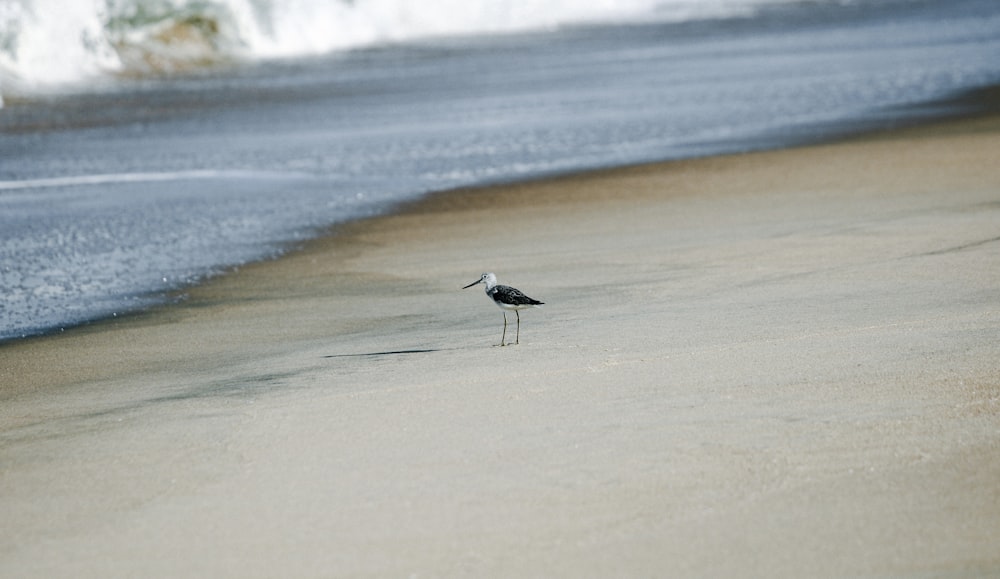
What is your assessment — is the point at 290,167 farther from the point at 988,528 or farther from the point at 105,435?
the point at 988,528

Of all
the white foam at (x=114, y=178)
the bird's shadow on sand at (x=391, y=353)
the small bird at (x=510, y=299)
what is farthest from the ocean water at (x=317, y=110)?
the small bird at (x=510, y=299)

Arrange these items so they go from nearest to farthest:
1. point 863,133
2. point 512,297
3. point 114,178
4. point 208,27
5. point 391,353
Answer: point 512,297, point 391,353, point 114,178, point 863,133, point 208,27

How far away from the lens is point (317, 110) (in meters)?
24.0

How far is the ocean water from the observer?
12656mm

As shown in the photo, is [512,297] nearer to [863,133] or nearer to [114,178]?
[114,178]

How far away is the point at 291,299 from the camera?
31.2 ft

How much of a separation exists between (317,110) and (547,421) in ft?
62.0

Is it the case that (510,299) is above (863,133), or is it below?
below

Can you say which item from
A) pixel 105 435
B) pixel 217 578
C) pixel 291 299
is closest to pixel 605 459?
pixel 217 578

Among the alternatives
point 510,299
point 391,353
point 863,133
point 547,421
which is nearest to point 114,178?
point 863,133

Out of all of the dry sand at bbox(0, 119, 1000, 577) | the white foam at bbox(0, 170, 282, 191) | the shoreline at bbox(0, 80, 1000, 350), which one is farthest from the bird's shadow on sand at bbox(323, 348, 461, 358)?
the white foam at bbox(0, 170, 282, 191)

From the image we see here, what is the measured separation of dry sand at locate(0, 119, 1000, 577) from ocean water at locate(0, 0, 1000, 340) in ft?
7.47

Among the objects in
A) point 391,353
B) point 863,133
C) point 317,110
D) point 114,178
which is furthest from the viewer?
point 317,110

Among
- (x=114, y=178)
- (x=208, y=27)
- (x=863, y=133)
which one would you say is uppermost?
(x=208, y=27)
